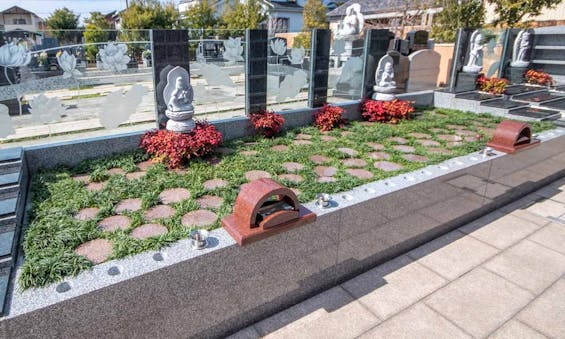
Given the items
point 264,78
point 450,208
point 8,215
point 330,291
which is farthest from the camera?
point 264,78

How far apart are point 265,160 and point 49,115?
109 inches

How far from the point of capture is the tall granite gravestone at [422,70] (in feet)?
37.2

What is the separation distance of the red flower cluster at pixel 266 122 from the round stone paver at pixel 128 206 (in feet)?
8.68

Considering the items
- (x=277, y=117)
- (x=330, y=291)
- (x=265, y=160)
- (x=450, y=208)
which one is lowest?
(x=330, y=291)

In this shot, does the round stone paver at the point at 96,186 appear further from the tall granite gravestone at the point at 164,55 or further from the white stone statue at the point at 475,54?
the white stone statue at the point at 475,54

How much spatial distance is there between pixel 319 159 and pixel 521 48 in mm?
9566

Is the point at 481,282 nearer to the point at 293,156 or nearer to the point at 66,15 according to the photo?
the point at 293,156

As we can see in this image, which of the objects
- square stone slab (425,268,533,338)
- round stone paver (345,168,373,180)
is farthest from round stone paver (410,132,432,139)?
square stone slab (425,268,533,338)

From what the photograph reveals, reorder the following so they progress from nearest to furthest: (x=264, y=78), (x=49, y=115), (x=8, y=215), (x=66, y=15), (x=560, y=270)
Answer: (x=8, y=215), (x=560, y=270), (x=49, y=115), (x=264, y=78), (x=66, y=15)

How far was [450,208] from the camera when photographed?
4.32m

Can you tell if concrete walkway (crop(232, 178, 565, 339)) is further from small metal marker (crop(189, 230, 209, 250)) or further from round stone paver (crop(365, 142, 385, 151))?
round stone paver (crop(365, 142, 385, 151))

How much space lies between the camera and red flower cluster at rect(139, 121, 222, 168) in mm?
4691

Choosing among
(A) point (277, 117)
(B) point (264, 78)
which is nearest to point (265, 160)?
(A) point (277, 117)

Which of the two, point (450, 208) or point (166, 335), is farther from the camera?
point (450, 208)
